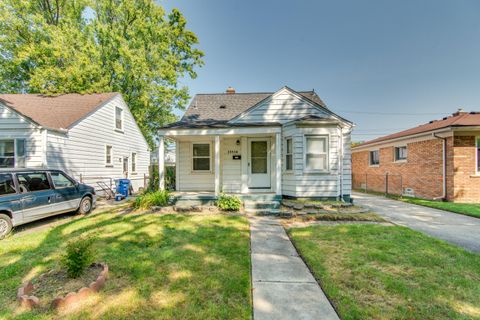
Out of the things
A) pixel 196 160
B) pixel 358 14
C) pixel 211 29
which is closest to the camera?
pixel 196 160

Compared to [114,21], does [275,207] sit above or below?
below

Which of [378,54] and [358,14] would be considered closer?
[358,14]

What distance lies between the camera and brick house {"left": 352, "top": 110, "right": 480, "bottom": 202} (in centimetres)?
966

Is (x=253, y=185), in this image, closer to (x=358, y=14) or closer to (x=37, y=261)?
(x=37, y=261)

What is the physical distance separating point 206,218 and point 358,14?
14.7 metres

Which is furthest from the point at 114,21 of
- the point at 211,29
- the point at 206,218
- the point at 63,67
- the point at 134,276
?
the point at 134,276

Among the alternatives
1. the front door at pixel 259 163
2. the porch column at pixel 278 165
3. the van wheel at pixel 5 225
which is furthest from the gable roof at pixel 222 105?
the van wheel at pixel 5 225

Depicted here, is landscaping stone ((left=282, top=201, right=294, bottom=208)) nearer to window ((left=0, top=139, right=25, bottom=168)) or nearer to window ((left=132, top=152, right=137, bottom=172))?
window ((left=0, top=139, right=25, bottom=168))

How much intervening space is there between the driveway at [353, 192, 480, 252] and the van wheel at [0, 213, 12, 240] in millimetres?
10490

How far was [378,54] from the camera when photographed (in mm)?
15258

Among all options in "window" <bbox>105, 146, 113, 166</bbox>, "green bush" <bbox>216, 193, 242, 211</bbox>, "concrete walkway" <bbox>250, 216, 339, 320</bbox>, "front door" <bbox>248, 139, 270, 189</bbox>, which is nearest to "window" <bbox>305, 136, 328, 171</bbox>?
"front door" <bbox>248, 139, 270, 189</bbox>

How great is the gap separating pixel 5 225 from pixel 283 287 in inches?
263

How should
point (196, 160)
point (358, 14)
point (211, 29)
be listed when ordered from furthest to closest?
1. point (211, 29)
2. point (358, 14)
3. point (196, 160)

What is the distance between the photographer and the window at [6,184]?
5293 millimetres
